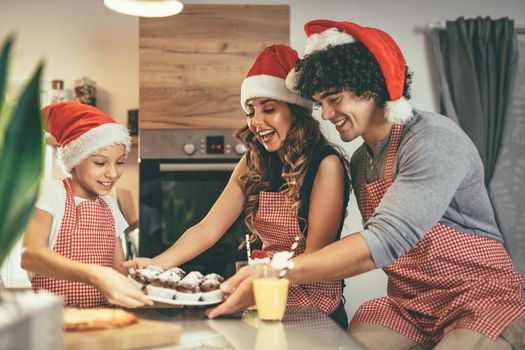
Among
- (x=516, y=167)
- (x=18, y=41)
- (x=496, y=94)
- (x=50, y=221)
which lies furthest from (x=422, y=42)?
(x=50, y=221)

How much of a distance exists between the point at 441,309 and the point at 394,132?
1.61 feet

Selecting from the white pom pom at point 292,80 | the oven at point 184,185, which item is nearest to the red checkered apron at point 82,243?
the white pom pom at point 292,80

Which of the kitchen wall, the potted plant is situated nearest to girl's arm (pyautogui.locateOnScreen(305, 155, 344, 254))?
the potted plant

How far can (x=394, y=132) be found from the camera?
1.66m

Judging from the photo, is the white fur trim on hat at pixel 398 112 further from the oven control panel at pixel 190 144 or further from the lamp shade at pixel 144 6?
the oven control panel at pixel 190 144

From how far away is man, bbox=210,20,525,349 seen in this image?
1400 mm

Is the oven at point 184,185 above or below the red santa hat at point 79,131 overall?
below

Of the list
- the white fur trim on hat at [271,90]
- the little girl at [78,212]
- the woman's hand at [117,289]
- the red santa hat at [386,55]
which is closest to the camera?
the woman's hand at [117,289]

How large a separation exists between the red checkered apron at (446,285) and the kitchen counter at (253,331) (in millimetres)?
289

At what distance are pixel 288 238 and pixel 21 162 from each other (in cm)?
112

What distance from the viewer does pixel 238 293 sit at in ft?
4.39

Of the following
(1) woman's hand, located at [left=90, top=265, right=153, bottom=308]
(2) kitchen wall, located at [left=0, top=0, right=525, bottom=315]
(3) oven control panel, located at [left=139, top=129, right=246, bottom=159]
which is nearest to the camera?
(1) woman's hand, located at [left=90, top=265, right=153, bottom=308]

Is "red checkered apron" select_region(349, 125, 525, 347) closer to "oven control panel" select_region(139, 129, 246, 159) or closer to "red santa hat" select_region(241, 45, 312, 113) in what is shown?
"red santa hat" select_region(241, 45, 312, 113)

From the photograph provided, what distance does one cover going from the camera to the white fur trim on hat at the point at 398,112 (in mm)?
1629
